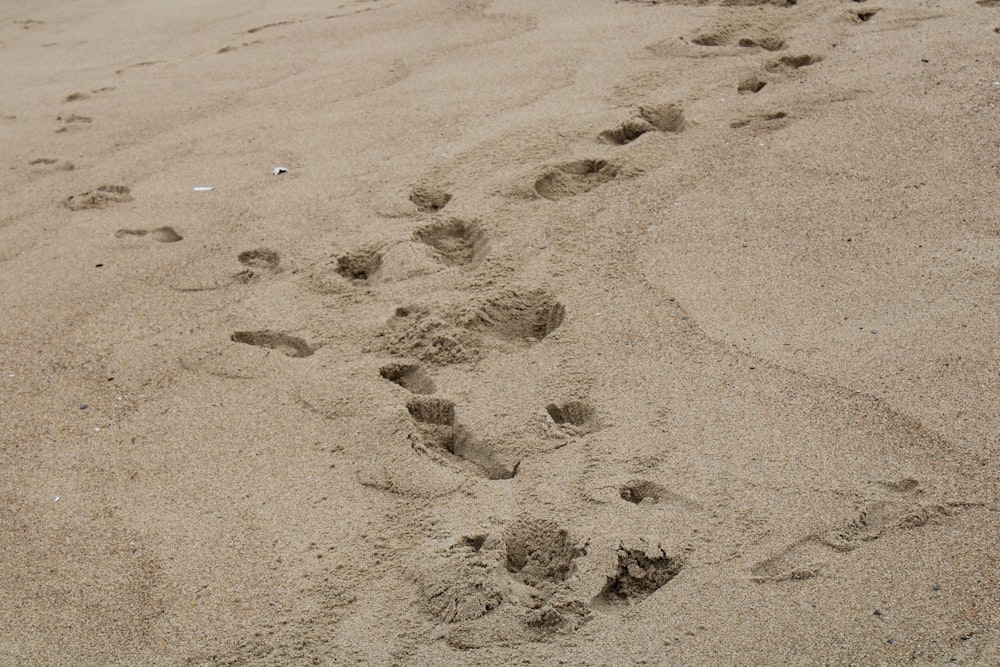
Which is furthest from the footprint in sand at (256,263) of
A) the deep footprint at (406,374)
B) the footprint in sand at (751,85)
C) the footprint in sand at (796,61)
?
the footprint in sand at (796,61)

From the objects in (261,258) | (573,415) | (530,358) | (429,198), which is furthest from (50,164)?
(573,415)

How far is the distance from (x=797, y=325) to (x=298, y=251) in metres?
1.42

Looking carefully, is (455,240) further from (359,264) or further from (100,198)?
(100,198)

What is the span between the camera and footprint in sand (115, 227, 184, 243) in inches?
121

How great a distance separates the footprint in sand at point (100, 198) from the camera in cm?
330

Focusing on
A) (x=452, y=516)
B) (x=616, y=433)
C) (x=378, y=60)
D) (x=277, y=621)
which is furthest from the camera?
(x=378, y=60)

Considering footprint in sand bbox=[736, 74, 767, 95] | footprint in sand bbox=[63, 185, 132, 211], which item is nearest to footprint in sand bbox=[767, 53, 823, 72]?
footprint in sand bbox=[736, 74, 767, 95]

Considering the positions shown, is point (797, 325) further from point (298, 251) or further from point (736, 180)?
point (298, 251)

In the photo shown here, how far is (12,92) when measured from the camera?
15.2ft

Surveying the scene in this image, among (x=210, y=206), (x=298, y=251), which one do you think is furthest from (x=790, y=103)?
(x=210, y=206)

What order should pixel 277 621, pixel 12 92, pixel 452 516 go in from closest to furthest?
1. pixel 277 621
2. pixel 452 516
3. pixel 12 92

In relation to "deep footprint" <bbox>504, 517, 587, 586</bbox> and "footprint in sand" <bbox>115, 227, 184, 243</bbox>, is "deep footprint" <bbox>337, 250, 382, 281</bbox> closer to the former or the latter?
"footprint in sand" <bbox>115, 227, 184, 243</bbox>

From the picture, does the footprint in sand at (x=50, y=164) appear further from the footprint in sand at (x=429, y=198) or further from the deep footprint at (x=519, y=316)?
the deep footprint at (x=519, y=316)

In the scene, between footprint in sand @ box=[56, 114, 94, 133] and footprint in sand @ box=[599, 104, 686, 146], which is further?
footprint in sand @ box=[56, 114, 94, 133]
